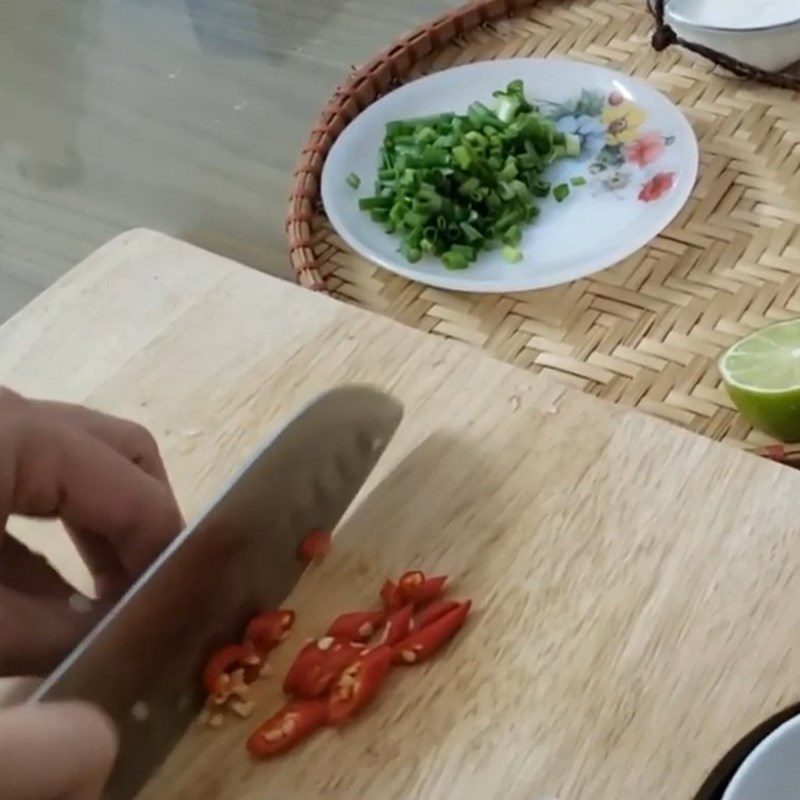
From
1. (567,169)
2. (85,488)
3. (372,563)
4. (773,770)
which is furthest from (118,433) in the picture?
(567,169)

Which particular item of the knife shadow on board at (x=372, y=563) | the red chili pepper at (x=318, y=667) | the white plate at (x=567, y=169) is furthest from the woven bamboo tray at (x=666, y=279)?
the red chili pepper at (x=318, y=667)

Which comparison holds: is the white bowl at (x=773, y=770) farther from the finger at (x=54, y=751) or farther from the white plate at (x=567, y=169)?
the white plate at (x=567, y=169)

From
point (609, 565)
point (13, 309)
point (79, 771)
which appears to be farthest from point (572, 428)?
point (13, 309)

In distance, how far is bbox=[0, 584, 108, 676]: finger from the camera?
62cm

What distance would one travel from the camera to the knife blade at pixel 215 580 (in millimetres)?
593

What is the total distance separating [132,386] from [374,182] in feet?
1.07

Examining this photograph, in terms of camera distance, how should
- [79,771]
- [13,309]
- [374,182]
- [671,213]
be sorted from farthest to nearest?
[13,309] < [374,182] < [671,213] < [79,771]

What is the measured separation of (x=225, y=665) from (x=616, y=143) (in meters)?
0.56

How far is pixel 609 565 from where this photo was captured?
2.10ft

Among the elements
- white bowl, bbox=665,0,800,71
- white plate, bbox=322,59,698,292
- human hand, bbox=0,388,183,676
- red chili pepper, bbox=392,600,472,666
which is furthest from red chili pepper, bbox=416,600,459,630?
white bowl, bbox=665,0,800,71

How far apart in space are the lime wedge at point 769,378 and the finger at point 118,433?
331 millimetres

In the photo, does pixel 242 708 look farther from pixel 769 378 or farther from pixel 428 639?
pixel 769 378

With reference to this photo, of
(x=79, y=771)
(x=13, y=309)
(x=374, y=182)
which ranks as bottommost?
(x=13, y=309)

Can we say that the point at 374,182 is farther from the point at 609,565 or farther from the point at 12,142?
the point at 12,142
